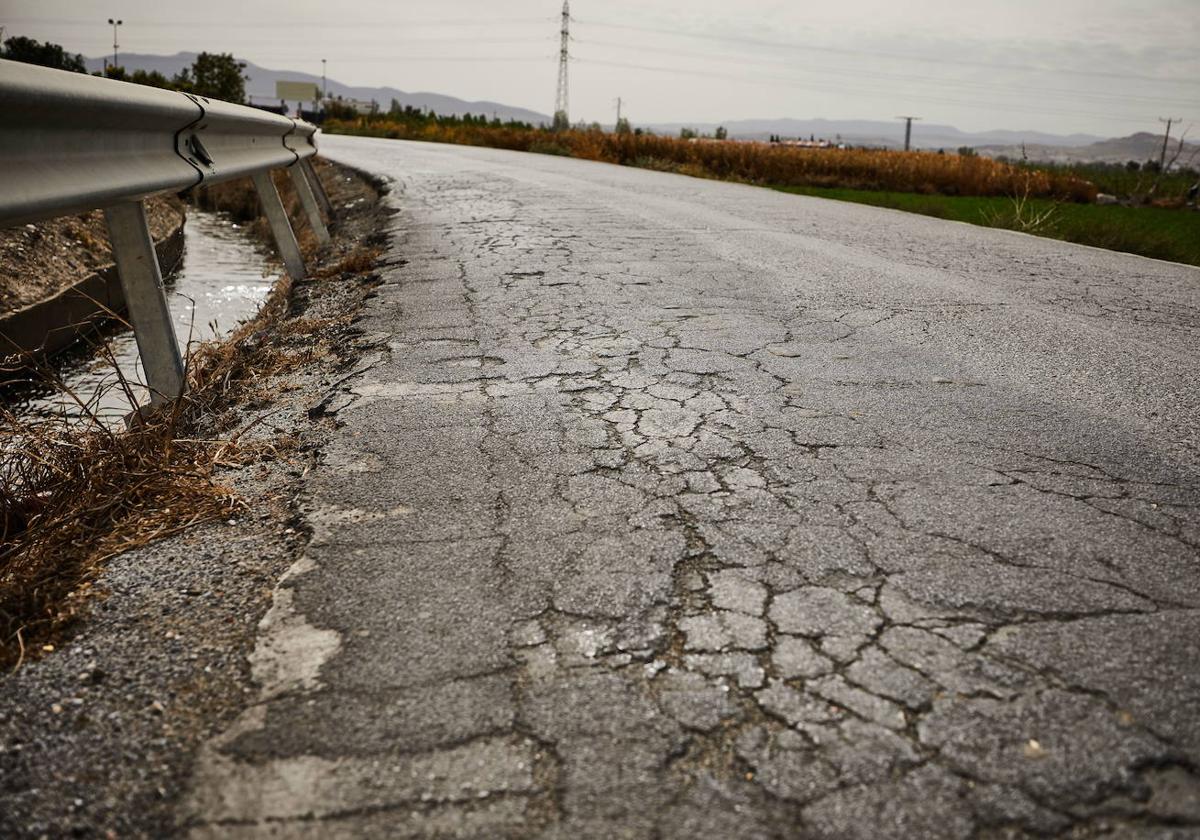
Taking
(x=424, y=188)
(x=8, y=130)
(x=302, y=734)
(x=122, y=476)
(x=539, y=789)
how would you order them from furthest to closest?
1. (x=424, y=188)
2. (x=122, y=476)
3. (x=8, y=130)
4. (x=302, y=734)
5. (x=539, y=789)

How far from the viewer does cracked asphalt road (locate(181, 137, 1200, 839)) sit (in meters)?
1.45

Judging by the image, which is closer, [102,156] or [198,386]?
[102,156]

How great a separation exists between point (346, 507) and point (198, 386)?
67.2 inches

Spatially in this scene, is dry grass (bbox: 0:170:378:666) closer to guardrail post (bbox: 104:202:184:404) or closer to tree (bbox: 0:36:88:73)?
guardrail post (bbox: 104:202:184:404)

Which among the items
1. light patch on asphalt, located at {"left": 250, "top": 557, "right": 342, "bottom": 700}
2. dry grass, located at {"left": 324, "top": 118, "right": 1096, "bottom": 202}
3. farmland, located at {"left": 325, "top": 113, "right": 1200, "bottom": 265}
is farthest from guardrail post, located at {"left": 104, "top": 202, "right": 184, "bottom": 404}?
dry grass, located at {"left": 324, "top": 118, "right": 1096, "bottom": 202}

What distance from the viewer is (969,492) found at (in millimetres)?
2607

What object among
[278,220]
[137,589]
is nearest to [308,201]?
[278,220]

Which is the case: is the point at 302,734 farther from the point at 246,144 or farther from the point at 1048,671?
the point at 246,144

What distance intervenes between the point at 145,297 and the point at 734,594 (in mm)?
2250

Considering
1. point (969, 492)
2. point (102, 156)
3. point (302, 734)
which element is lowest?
point (302, 734)

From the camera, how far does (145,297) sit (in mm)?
2984

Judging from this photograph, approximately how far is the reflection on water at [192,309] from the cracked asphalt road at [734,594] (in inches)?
49.9

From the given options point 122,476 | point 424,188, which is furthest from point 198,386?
point 424,188

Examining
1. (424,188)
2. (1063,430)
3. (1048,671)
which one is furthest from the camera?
(424,188)
